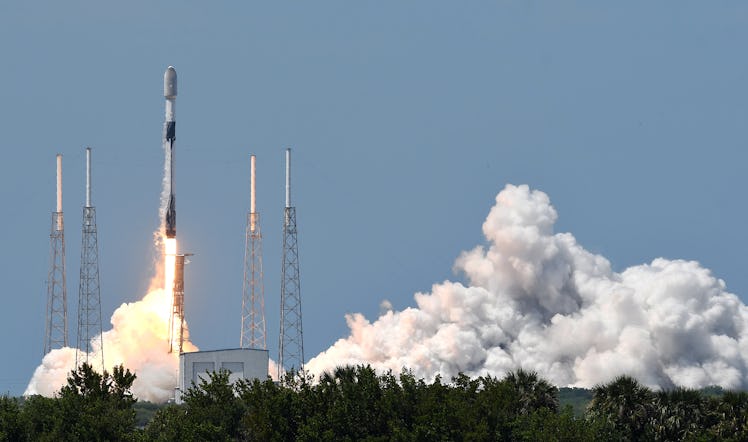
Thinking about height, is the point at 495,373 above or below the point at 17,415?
above

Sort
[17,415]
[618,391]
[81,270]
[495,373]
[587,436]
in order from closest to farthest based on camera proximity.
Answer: [587,436] < [618,391] < [17,415] < [81,270] < [495,373]

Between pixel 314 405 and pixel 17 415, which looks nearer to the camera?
pixel 314 405

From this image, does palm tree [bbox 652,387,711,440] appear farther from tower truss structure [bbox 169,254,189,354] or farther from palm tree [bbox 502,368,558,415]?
tower truss structure [bbox 169,254,189,354]

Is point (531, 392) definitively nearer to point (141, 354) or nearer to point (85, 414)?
point (85, 414)

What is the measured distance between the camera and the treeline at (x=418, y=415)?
94812 mm

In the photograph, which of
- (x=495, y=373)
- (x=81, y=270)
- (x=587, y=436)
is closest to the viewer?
(x=587, y=436)

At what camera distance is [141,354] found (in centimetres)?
16450

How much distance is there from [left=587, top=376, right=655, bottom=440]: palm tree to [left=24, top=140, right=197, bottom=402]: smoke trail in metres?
70.4

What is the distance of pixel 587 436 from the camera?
91.2 m

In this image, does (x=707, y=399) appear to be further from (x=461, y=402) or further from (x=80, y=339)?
(x=80, y=339)

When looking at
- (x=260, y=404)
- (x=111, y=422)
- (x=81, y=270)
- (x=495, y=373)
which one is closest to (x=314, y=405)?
(x=260, y=404)

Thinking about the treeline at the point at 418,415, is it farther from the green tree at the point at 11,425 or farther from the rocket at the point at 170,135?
the rocket at the point at 170,135

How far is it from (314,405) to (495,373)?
7191 cm

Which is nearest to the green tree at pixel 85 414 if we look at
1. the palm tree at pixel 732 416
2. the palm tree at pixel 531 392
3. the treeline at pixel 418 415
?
the treeline at pixel 418 415
